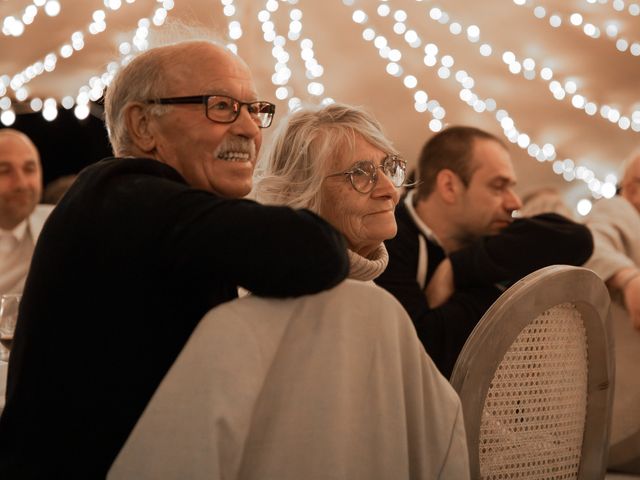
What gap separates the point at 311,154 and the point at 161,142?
338 mm

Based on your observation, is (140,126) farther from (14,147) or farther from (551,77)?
(551,77)

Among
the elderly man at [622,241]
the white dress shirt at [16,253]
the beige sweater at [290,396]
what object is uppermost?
the beige sweater at [290,396]

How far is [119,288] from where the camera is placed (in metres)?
1.12

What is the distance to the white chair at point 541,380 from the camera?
123 centimetres

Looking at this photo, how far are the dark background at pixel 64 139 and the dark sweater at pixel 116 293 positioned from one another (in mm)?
4275

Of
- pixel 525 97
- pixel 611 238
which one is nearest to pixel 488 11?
pixel 525 97

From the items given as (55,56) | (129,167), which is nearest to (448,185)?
(129,167)

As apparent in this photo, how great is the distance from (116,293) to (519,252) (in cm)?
142

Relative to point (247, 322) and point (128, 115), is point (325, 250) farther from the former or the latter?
point (128, 115)

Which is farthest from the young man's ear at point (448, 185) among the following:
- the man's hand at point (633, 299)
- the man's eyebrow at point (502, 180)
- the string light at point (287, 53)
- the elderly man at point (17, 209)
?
the string light at point (287, 53)

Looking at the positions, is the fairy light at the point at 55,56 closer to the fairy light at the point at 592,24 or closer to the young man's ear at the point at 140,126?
the fairy light at the point at 592,24

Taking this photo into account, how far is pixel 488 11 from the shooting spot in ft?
15.9

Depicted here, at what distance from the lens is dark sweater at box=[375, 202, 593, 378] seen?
212cm

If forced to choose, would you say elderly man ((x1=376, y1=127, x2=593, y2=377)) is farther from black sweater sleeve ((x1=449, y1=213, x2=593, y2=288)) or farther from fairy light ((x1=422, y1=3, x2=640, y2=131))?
fairy light ((x1=422, y1=3, x2=640, y2=131))
